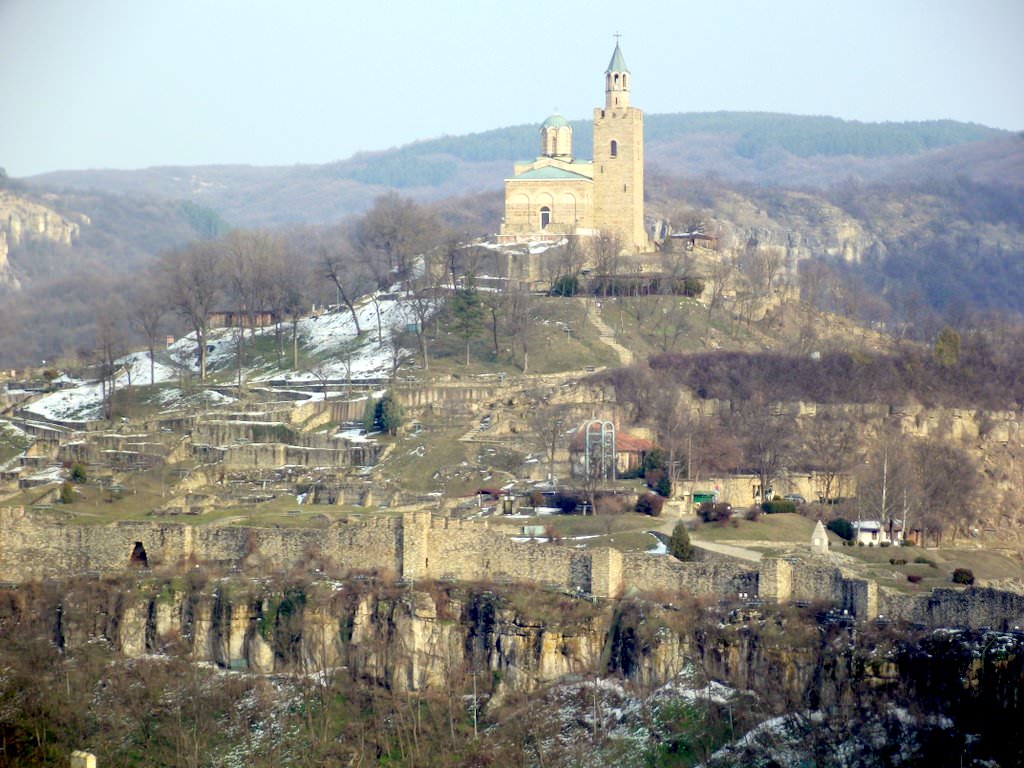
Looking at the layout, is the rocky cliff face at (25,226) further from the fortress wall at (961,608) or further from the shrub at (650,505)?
the fortress wall at (961,608)

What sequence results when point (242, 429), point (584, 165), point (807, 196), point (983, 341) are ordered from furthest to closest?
1. point (807, 196)
2. point (584, 165)
3. point (983, 341)
4. point (242, 429)

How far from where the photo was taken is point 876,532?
202 feet

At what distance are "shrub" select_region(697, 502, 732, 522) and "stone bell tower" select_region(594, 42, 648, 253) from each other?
1311 inches

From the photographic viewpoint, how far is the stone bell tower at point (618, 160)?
93812mm

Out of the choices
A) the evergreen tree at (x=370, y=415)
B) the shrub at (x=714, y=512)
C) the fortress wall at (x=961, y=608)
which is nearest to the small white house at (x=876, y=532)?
the shrub at (x=714, y=512)

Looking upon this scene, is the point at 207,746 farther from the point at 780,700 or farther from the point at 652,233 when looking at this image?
the point at 652,233

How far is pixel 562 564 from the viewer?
55.0 metres

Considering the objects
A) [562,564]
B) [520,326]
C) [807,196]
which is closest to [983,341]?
[520,326]

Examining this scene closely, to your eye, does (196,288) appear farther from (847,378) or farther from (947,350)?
(947,350)

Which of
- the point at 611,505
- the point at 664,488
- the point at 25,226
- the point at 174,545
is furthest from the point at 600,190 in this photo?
the point at 25,226

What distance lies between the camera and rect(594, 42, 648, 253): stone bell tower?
93812 millimetres

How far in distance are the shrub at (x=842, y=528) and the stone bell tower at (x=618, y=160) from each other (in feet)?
111

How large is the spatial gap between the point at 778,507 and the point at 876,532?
285 cm

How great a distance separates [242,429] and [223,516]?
11.8 m
